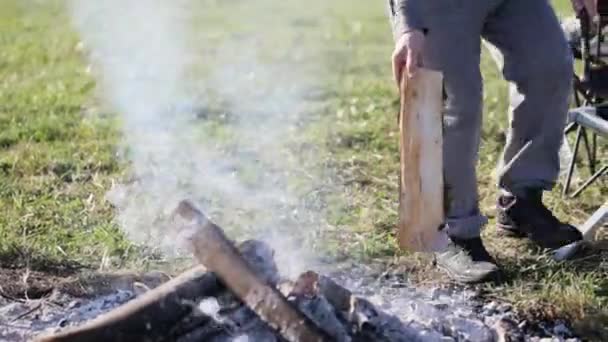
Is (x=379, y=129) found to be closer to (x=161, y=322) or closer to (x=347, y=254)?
(x=347, y=254)

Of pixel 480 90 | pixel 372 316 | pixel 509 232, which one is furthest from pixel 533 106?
pixel 372 316

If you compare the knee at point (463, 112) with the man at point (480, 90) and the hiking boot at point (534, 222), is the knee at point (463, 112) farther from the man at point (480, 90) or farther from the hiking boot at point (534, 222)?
the hiking boot at point (534, 222)

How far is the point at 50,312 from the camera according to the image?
3.63 metres

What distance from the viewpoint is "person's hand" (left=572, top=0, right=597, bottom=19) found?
420cm

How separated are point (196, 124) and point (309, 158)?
0.96 m

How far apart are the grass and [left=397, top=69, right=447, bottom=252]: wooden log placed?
28 cm

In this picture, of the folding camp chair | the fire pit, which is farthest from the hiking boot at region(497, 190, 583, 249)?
the fire pit

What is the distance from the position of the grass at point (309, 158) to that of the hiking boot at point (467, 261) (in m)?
0.07

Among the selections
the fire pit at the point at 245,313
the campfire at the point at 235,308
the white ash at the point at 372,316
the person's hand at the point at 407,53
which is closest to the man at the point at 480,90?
the person's hand at the point at 407,53

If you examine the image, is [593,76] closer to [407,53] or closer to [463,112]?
[463,112]

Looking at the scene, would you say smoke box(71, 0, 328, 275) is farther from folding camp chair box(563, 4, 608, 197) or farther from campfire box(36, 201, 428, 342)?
folding camp chair box(563, 4, 608, 197)

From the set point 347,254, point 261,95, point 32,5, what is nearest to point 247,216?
point 347,254

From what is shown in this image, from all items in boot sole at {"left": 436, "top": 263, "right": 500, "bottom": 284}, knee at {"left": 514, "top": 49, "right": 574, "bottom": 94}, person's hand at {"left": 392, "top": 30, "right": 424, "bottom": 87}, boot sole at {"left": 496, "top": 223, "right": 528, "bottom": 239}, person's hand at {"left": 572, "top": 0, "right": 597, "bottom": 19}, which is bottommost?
boot sole at {"left": 496, "top": 223, "right": 528, "bottom": 239}

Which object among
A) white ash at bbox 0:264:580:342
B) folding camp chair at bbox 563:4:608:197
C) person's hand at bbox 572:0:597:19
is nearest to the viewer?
white ash at bbox 0:264:580:342
